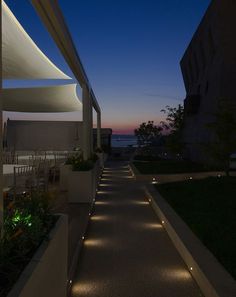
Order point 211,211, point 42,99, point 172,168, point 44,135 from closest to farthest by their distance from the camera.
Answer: point 211,211
point 42,99
point 172,168
point 44,135

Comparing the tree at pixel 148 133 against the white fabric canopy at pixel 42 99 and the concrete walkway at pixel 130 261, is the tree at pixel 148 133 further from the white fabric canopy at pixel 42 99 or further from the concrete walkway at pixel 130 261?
the concrete walkway at pixel 130 261

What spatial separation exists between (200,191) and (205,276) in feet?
18.4

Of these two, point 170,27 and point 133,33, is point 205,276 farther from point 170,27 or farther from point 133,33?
point 170,27

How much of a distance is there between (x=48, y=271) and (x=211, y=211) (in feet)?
15.6

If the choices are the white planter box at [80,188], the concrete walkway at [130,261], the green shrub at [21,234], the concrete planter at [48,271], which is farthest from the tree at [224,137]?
the green shrub at [21,234]

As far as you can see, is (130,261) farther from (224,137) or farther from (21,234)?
(224,137)

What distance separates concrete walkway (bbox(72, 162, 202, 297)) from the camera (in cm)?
361

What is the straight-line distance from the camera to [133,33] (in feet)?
58.8

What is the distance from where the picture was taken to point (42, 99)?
13297 millimetres

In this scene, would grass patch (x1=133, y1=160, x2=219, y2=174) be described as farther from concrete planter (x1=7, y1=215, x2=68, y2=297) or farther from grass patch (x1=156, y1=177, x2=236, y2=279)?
concrete planter (x1=7, y1=215, x2=68, y2=297)

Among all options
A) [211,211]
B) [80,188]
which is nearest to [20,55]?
[80,188]

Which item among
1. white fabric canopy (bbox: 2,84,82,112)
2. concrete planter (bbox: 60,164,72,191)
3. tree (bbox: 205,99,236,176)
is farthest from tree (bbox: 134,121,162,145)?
concrete planter (bbox: 60,164,72,191)

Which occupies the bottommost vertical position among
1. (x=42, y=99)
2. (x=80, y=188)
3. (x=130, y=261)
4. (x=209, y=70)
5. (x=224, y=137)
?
(x=130, y=261)

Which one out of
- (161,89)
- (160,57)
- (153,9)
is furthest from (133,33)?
(161,89)
